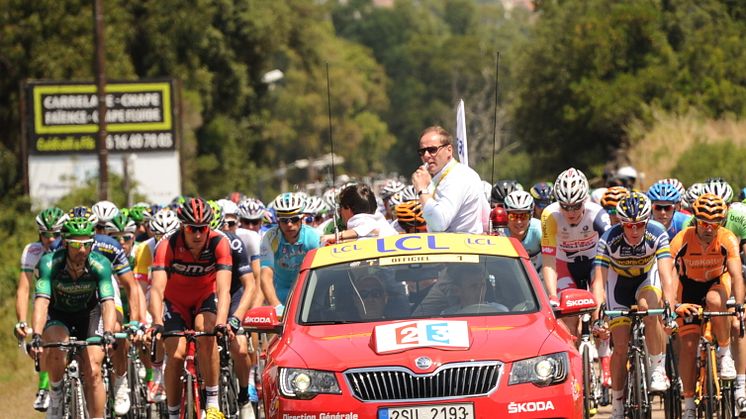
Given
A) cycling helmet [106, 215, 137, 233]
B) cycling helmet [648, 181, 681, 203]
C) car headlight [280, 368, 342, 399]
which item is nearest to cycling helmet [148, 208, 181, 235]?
cycling helmet [106, 215, 137, 233]

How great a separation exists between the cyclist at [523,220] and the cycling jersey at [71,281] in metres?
4.42

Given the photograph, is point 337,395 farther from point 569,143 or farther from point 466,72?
point 466,72

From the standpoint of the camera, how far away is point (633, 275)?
14.2 meters

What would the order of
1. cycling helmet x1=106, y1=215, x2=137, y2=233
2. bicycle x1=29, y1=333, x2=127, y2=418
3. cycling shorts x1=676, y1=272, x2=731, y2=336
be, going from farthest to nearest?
cycling helmet x1=106, y1=215, x2=137, y2=233, cycling shorts x1=676, y1=272, x2=731, y2=336, bicycle x1=29, y1=333, x2=127, y2=418

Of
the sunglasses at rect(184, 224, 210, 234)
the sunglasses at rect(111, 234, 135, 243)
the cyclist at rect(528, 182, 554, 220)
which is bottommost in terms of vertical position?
the sunglasses at rect(184, 224, 210, 234)

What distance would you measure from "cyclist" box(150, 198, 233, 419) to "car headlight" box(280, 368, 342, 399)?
2684 mm

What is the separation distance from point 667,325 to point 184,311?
4.02 meters

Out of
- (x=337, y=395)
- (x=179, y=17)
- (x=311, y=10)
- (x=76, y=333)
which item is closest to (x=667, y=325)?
(x=337, y=395)

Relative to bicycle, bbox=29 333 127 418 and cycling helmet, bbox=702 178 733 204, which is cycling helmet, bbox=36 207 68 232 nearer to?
bicycle, bbox=29 333 127 418

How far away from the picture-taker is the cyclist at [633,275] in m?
13.4

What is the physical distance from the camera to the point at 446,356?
32.7ft

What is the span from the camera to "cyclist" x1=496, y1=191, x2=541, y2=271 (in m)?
16.6

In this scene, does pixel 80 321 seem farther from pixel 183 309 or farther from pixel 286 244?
pixel 286 244

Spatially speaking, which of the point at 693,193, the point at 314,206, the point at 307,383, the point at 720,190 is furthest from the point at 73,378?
the point at 693,193
